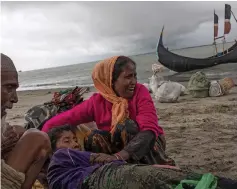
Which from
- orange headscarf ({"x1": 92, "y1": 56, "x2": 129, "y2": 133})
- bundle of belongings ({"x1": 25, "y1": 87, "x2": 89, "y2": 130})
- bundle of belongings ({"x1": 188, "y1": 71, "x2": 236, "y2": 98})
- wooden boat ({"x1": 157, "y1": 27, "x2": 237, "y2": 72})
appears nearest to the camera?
orange headscarf ({"x1": 92, "y1": 56, "x2": 129, "y2": 133})

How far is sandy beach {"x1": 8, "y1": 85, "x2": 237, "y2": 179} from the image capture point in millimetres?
3044

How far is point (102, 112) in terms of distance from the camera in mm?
2488

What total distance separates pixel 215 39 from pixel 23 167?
15.6m

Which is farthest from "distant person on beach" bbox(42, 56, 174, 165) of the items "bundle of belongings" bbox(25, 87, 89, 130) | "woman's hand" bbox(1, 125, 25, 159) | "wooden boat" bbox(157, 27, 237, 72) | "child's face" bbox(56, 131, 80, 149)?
"wooden boat" bbox(157, 27, 237, 72)

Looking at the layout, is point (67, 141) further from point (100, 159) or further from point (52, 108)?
point (52, 108)

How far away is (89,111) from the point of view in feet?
8.21

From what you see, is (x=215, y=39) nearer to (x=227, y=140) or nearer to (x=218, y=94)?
(x=218, y=94)

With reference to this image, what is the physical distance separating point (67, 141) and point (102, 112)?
390 mm

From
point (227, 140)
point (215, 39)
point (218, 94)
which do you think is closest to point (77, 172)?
point (227, 140)

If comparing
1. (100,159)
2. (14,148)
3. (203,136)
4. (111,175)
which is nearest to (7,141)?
(14,148)

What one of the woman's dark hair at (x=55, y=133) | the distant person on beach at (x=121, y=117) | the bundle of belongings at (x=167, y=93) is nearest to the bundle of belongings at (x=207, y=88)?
the bundle of belongings at (x=167, y=93)

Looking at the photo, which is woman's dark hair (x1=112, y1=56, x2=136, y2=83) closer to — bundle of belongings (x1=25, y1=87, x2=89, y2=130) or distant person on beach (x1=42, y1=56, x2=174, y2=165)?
distant person on beach (x1=42, y1=56, x2=174, y2=165)

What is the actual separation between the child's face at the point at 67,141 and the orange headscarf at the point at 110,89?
0.28 meters

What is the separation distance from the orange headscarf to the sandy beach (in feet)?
3.39
